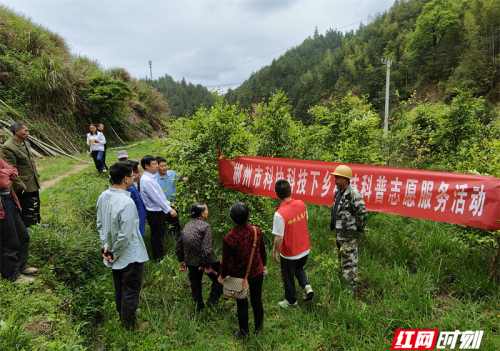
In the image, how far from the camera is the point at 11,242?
2779 millimetres

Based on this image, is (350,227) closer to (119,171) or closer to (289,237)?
(289,237)

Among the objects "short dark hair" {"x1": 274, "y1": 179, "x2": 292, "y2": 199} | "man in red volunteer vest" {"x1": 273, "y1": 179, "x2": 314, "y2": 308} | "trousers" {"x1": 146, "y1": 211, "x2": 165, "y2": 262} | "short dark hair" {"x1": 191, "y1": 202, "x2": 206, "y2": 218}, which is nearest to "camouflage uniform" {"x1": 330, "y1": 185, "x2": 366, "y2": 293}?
"man in red volunteer vest" {"x1": 273, "y1": 179, "x2": 314, "y2": 308}

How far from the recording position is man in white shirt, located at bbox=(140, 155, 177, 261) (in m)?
3.68

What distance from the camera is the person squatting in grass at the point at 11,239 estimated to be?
2.73 metres

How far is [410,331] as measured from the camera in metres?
2.62

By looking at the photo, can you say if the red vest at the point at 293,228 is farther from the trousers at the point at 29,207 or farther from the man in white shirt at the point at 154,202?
the trousers at the point at 29,207

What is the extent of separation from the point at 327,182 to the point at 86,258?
147 inches

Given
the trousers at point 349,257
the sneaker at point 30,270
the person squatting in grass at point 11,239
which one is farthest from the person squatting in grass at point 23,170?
the trousers at point 349,257

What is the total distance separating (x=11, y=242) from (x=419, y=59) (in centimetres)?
5683

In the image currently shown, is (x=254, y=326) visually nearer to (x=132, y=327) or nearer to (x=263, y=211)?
(x=132, y=327)

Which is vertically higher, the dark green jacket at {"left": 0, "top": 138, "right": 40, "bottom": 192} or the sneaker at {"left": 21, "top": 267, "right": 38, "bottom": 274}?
the dark green jacket at {"left": 0, "top": 138, "right": 40, "bottom": 192}

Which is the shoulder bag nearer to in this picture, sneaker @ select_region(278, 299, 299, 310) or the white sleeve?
the white sleeve

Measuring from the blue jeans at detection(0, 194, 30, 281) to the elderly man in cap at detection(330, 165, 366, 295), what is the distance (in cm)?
373

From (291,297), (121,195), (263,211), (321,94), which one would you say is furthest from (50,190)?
(321,94)
